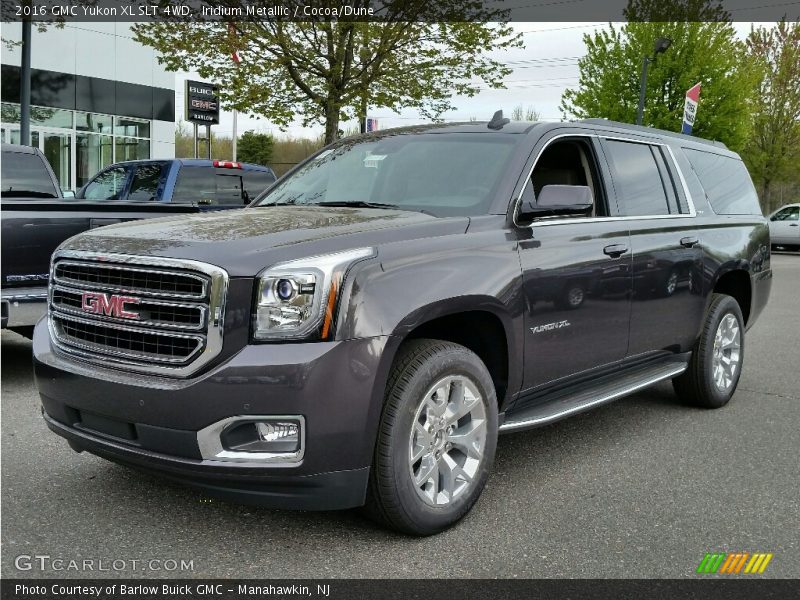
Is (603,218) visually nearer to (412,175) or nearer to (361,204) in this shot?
(412,175)

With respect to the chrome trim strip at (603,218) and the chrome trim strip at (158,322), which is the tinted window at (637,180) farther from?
the chrome trim strip at (158,322)

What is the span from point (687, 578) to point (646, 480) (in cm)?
117

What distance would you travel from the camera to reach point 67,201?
6.36m

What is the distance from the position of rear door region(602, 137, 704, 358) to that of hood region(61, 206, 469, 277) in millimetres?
1583

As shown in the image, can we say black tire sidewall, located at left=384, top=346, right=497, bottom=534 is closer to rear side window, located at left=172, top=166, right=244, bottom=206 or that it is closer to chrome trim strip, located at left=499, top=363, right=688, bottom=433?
chrome trim strip, located at left=499, top=363, right=688, bottom=433

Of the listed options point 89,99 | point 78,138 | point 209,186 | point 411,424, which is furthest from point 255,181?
point 89,99

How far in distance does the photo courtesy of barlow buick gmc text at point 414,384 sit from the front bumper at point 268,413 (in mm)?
10

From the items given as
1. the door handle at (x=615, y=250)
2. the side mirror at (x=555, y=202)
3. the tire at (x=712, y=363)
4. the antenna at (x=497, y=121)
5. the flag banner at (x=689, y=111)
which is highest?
the flag banner at (x=689, y=111)

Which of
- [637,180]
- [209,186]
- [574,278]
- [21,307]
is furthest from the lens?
[209,186]

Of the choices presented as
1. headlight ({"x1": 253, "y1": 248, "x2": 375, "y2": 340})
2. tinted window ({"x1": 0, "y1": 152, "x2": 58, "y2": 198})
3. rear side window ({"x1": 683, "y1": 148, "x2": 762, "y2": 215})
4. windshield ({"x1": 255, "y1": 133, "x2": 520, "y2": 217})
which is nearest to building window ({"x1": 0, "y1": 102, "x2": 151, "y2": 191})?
tinted window ({"x1": 0, "y1": 152, "x2": 58, "y2": 198})

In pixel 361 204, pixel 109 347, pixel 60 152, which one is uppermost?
pixel 60 152

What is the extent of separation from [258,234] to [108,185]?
758 centimetres

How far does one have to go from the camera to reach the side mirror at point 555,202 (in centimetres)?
422

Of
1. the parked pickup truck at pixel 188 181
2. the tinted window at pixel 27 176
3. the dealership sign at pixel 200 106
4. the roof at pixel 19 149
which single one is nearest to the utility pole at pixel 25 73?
the parked pickup truck at pixel 188 181
